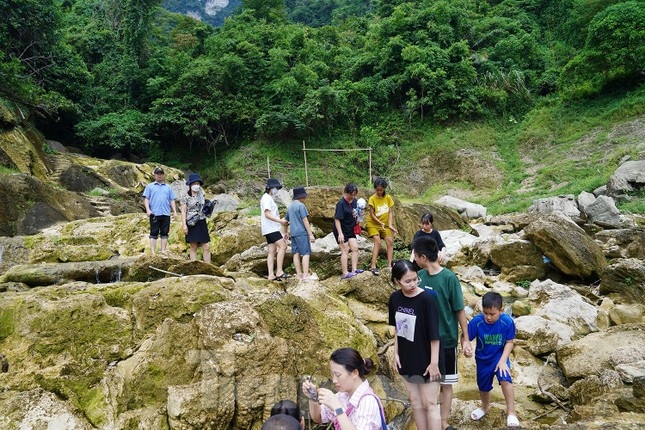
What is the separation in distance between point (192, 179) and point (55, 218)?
7.19 m

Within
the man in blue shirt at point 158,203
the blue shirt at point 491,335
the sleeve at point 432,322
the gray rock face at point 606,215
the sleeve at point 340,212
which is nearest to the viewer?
the sleeve at point 432,322

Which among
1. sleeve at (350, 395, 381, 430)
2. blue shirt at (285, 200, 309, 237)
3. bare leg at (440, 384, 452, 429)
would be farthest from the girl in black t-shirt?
blue shirt at (285, 200, 309, 237)

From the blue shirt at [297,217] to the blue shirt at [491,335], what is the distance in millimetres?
3071

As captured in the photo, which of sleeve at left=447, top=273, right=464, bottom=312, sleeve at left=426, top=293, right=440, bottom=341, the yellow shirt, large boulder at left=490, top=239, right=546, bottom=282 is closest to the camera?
sleeve at left=426, top=293, right=440, bottom=341

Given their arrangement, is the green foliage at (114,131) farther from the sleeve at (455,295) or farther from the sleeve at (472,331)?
the sleeve at (455,295)

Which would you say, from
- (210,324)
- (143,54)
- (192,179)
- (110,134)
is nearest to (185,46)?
(143,54)

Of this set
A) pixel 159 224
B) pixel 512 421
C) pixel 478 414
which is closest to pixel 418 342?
pixel 512 421

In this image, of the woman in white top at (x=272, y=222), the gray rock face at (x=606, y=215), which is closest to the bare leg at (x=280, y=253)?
Result: the woman in white top at (x=272, y=222)

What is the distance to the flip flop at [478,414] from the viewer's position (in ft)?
13.3

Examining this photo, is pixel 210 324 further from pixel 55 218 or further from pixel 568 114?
pixel 568 114

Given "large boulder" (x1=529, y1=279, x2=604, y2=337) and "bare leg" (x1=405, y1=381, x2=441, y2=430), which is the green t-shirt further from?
"large boulder" (x1=529, y1=279, x2=604, y2=337)

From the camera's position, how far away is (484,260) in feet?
34.2

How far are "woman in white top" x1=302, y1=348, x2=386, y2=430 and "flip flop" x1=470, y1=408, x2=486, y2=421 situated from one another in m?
1.92

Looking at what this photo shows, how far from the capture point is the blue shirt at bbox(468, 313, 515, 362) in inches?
152
